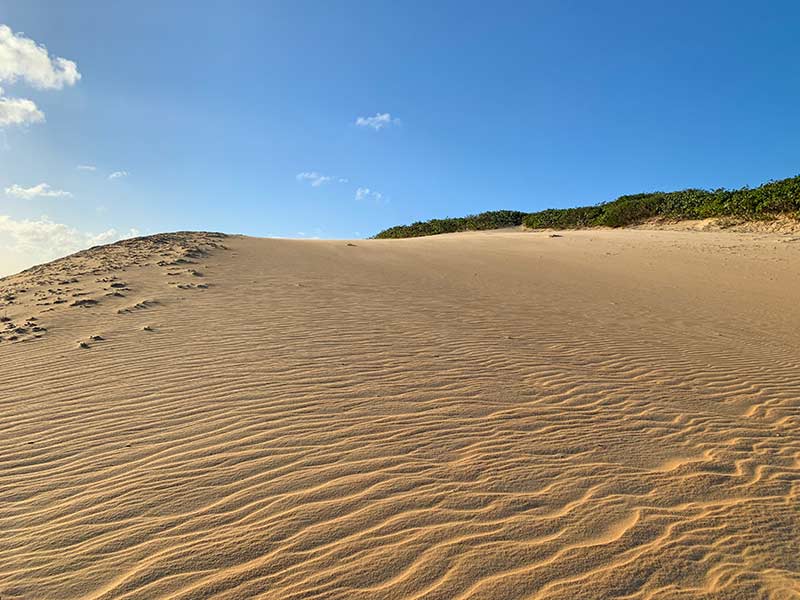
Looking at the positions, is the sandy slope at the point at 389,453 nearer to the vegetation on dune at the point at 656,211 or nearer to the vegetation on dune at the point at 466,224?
the vegetation on dune at the point at 656,211

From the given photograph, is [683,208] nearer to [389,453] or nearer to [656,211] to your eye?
[656,211]

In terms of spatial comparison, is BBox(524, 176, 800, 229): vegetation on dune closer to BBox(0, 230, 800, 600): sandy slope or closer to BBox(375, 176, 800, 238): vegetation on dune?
BBox(375, 176, 800, 238): vegetation on dune

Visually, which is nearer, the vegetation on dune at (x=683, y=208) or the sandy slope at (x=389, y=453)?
the sandy slope at (x=389, y=453)

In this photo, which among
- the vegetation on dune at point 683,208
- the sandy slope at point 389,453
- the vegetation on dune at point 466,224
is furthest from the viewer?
the vegetation on dune at point 466,224

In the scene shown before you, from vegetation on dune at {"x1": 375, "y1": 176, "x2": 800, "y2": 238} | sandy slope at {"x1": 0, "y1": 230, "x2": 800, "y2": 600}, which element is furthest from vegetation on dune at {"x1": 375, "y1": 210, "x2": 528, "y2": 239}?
sandy slope at {"x1": 0, "y1": 230, "x2": 800, "y2": 600}

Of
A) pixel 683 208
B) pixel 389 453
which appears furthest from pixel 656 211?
pixel 389 453

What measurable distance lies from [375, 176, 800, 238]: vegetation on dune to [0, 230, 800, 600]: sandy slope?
13.9 m

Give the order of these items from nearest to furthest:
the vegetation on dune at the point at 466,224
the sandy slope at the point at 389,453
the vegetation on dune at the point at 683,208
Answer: the sandy slope at the point at 389,453 → the vegetation on dune at the point at 683,208 → the vegetation on dune at the point at 466,224

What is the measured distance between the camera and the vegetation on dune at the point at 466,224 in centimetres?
3400

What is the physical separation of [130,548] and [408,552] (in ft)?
5.03

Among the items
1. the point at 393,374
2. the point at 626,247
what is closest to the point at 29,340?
the point at 393,374

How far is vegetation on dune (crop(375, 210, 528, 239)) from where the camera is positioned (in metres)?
34.0

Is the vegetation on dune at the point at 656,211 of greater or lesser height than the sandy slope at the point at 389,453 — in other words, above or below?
above

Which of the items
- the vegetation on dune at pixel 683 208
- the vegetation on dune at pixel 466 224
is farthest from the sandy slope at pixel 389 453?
the vegetation on dune at pixel 466 224
